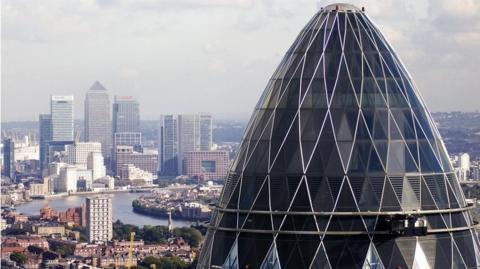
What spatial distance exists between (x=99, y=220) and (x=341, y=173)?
529ft

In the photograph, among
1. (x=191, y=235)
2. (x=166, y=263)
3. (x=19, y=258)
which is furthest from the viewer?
(x=191, y=235)

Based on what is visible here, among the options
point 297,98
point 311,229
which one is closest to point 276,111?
point 297,98

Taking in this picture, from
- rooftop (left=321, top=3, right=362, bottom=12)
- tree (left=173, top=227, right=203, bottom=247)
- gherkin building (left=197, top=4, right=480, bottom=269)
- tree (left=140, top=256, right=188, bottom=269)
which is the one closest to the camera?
gherkin building (left=197, top=4, right=480, bottom=269)

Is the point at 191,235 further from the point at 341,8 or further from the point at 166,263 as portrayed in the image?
the point at 341,8

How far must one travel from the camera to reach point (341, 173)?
90.9 ft

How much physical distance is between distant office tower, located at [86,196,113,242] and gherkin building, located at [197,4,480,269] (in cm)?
14649

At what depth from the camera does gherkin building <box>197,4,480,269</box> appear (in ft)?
90.8

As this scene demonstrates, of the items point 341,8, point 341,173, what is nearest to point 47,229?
point 341,8

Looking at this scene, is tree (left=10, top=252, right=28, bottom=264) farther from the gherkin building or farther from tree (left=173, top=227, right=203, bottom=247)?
the gherkin building

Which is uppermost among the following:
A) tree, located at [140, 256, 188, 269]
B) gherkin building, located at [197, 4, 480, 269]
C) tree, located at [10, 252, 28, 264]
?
gherkin building, located at [197, 4, 480, 269]

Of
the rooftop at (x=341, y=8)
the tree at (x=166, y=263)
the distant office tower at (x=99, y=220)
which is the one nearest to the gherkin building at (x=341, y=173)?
the rooftop at (x=341, y=8)

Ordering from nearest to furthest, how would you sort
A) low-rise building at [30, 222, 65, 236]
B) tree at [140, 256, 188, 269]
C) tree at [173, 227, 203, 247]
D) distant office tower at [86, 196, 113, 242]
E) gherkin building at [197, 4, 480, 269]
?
gherkin building at [197, 4, 480, 269] < tree at [140, 256, 188, 269] < tree at [173, 227, 203, 247] < distant office tower at [86, 196, 113, 242] < low-rise building at [30, 222, 65, 236]

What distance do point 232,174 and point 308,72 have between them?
228 cm

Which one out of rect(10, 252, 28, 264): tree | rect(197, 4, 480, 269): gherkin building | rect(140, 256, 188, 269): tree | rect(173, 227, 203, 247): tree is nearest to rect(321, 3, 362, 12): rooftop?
rect(197, 4, 480, 269): gherkin building
